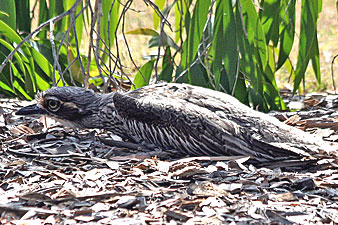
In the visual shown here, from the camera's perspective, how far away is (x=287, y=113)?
16.3 ft

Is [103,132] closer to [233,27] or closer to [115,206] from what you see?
[233,27]

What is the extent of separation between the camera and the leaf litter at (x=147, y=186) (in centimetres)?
281

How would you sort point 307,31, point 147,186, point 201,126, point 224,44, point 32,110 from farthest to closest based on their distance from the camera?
point 307,31
point 224,44
point 32,110
point 201,126
point 147,186

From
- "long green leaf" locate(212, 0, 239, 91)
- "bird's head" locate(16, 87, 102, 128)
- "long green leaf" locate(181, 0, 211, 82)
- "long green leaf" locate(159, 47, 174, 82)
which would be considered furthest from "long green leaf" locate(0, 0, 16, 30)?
"long green leaf" locate(212, 0, 239, 91)

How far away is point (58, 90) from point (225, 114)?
127cm

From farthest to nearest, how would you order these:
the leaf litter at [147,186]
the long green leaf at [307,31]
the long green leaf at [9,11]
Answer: the long green leaf at [9,11] → the long green leaf at [307,31] → the leaf litter at [147,186]

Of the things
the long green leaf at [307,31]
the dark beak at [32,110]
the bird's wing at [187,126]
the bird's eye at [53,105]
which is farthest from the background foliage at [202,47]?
the bird's wing at [187,126]

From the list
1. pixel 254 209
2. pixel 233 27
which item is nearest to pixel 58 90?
pixel 233 27

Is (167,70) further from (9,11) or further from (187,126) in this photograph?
(187,126)

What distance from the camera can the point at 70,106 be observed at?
4.31m

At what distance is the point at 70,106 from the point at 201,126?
43.8 inches

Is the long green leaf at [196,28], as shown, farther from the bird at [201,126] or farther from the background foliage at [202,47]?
the bird at [201,126]

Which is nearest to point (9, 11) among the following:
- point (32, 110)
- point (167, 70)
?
point (32, 110)

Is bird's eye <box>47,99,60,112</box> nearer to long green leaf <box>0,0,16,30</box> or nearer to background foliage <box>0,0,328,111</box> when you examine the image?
background foliage <box>0,0,328,111</box>
